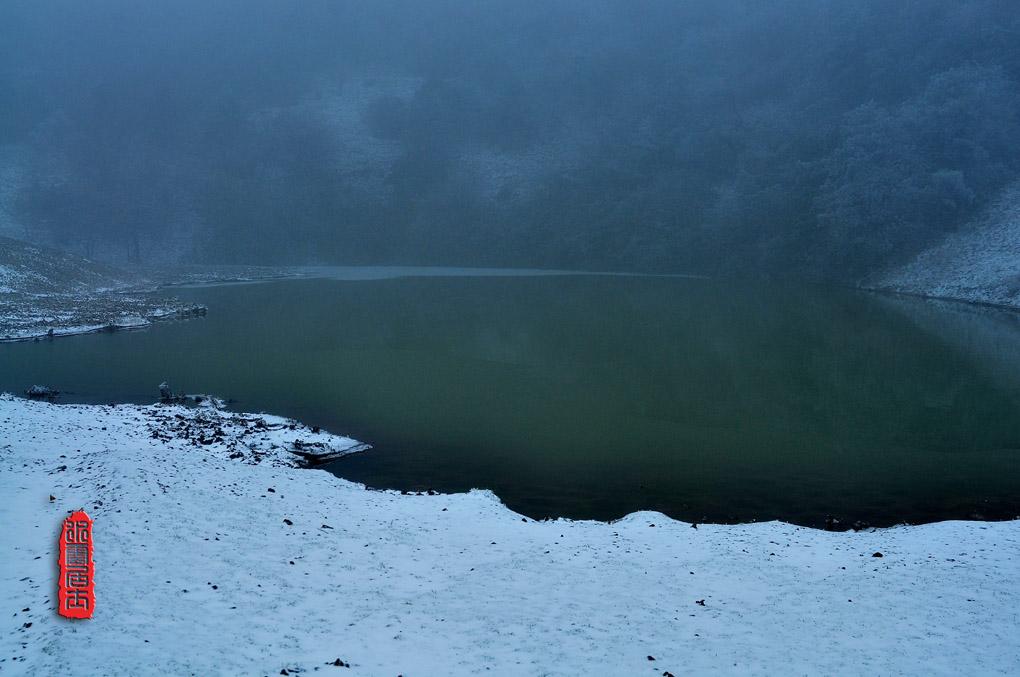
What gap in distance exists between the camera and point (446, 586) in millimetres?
8867

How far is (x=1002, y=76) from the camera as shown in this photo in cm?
6394

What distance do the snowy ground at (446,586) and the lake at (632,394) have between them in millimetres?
2505

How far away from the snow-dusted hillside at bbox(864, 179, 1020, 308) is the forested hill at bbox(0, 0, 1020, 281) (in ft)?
6.44

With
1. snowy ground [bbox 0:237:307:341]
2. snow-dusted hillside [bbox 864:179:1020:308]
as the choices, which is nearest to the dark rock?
snowy ground [bbox 0:237:307:341]

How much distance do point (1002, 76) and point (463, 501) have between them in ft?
246

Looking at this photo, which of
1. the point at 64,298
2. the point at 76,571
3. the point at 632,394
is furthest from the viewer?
the point at 64,298

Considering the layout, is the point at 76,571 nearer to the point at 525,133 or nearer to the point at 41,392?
the point at 41,392

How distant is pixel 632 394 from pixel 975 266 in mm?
40414

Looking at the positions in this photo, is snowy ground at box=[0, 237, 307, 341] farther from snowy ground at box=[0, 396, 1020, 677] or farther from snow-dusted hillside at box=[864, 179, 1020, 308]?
snow-dusted hillside at box=[864, 179, 1020, 308]

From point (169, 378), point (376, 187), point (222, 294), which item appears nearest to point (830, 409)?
point (169, 378)

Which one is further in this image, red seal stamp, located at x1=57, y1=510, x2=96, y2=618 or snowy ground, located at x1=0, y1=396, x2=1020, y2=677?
red seal stamp, located at x1=57, y1=510, x2=96, y2=618

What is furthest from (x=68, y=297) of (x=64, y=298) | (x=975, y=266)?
(x=975, y=266)

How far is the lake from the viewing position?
14453 millimetres

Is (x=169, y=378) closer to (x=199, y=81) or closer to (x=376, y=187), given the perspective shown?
(x=376, y=187)
